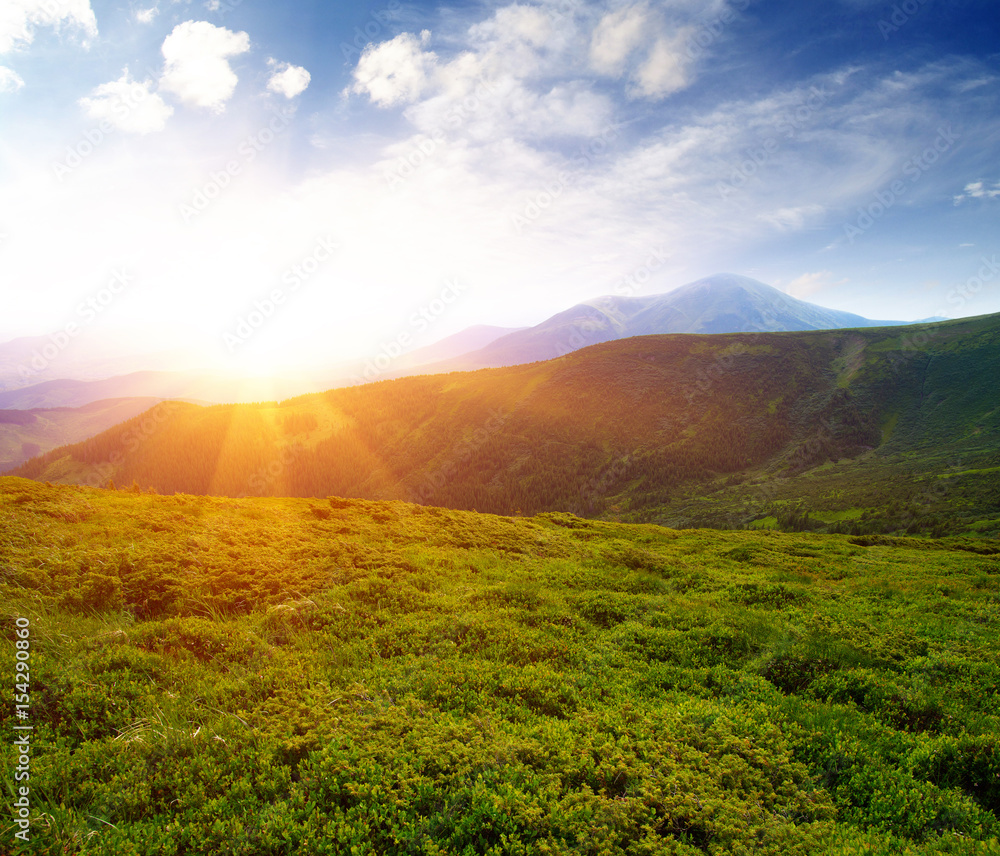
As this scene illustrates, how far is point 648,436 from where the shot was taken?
467 ft

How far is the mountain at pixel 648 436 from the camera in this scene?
10044 cm

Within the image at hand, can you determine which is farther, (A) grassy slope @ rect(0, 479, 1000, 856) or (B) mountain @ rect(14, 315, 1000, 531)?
(B) mountain @ rect(14, 315, 1000, 531)

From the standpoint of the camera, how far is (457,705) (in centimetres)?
773

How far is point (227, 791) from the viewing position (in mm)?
5465

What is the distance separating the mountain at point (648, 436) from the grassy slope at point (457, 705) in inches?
2630

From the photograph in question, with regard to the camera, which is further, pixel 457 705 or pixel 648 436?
pixel 648 436

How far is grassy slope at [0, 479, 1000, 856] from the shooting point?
532cm

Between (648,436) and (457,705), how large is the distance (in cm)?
14381

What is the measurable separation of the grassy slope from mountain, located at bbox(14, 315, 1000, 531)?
66814 millimetres

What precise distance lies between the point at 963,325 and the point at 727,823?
9615 inches

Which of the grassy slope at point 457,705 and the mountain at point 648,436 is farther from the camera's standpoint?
the mountain at point 648,436

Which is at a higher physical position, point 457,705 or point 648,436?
point 457,705

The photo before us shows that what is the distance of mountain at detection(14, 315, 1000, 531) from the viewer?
10044 cm

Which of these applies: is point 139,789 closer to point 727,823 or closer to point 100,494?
point 727,823
